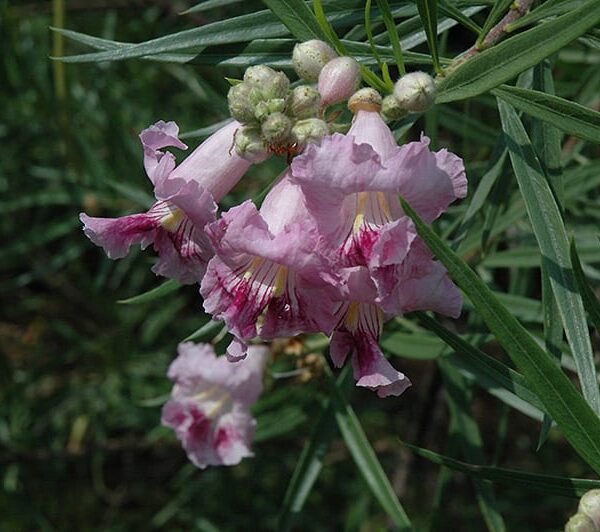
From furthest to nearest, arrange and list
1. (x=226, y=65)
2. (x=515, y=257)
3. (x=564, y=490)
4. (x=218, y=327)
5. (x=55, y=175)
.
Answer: (x=55, y=175) < (x=515, y=257) < (x=218, y=327) < (x=226, y=65) < (x=564, y=490)

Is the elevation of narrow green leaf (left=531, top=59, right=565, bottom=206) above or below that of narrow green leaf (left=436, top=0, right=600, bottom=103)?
below

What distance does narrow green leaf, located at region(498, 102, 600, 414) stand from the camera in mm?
995

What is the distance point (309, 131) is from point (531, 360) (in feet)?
1.12

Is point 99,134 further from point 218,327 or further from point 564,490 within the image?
point 564,490

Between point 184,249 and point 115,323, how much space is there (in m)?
1.90

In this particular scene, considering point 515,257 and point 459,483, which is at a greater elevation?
point 515,257

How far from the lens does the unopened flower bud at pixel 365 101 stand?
1.02 meters

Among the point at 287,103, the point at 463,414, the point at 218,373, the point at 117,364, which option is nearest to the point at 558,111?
the point at 287,103

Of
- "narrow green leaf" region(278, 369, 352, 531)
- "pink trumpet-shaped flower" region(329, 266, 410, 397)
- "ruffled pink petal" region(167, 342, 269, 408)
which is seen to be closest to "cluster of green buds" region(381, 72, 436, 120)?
"pink trumpet-shaped flower" region(329, 266, 410, 397)

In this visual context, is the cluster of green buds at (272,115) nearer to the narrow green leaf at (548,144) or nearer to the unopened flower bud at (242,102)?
the unopened flower bud at (242,102)

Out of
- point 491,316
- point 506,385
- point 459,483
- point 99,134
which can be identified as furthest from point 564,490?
point 99,134

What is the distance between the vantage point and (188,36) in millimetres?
1133

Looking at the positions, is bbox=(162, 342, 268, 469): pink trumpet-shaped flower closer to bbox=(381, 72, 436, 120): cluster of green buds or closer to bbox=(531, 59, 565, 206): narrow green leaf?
bbox=(531, 59, 565, 206): narrow green leaf

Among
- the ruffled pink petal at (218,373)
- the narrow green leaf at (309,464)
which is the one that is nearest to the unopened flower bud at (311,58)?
the narrow green leaf at (309,464)
